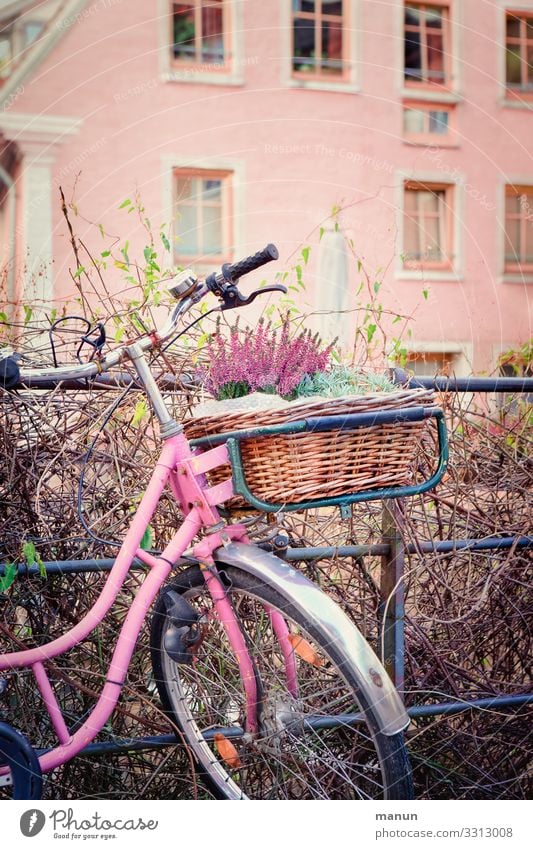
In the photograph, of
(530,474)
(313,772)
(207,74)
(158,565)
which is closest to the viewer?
(158,565)

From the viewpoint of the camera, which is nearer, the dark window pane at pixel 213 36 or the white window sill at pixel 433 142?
the dark window pane at pixel 213 36

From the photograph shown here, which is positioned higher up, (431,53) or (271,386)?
(431,53)

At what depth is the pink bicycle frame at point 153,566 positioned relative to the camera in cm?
130

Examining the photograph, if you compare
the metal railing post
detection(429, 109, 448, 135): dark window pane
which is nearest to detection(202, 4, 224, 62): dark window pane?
detection(429, 109, 448, 135): dark window pane

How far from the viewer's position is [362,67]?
7.51 ft

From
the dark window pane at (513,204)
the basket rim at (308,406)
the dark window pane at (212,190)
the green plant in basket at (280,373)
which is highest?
the dark window pane at (212,190)

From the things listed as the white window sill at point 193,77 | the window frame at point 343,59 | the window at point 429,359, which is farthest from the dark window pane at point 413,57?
the window at point 429,359

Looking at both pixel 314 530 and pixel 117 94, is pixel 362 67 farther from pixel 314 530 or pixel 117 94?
pixel 314 530

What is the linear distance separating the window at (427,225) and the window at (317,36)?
0.42 m

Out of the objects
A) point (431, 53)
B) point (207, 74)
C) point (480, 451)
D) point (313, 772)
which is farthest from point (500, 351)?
point (313, 772)

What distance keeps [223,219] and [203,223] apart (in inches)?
2.3

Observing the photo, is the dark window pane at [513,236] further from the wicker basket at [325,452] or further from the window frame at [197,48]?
the wicker basket at [325,452]

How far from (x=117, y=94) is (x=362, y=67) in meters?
0.63

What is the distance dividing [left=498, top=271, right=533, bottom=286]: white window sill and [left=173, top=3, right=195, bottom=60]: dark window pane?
3.10 feet
